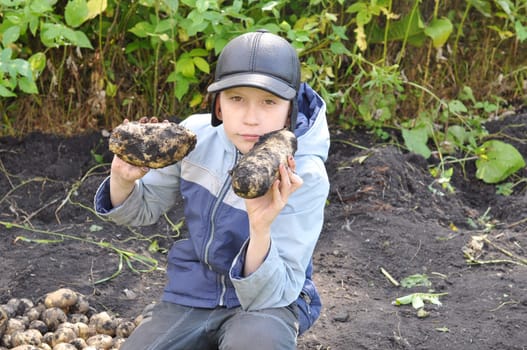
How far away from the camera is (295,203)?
2.76 meters

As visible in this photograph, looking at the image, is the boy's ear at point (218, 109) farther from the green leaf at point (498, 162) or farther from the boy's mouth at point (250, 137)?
the green leaf at point (498, 162)

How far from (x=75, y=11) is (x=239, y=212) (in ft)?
6.33

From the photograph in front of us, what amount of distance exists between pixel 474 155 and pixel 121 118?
215 cm

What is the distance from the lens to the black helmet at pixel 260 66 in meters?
2.58

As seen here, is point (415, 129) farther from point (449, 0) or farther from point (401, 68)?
point (449, 0)

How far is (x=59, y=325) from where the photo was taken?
3367 mm

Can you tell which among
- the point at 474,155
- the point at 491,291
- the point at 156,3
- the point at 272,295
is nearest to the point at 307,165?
the point at 272,295

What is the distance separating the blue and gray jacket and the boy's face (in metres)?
0.17

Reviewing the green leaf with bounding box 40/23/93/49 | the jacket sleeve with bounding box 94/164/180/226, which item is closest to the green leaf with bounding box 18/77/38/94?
the green leaf with bounding box 40/23/93/49

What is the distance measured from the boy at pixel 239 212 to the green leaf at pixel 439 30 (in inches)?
92.5

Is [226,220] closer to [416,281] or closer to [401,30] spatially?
[416,281]

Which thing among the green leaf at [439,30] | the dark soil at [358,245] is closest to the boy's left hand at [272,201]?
the dark soil at [358,245]

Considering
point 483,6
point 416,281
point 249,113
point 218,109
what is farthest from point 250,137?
point 483,6

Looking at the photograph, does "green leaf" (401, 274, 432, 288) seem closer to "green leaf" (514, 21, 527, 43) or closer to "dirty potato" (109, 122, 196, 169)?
"dirty potato" (109, 122, 196, 169)
